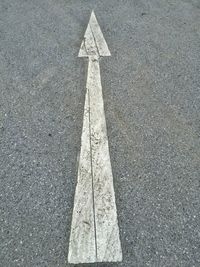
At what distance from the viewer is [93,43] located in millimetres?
4086

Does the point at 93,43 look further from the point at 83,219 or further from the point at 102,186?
the point at 83,219

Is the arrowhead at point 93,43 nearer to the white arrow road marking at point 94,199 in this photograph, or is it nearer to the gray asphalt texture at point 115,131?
the gray asphalt texture at point 115,131

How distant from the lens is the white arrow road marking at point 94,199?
6.72 feet

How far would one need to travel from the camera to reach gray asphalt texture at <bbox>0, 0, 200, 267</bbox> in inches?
84.1

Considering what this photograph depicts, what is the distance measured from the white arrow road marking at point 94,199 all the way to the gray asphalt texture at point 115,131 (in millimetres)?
62

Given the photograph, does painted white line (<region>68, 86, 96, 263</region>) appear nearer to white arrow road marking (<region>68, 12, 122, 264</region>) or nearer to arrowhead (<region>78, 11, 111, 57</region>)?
white arrow road marking (<region>68, 12, 122, 264</region>)

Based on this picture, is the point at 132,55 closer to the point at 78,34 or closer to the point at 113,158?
the point at 78,34

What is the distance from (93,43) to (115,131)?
1.78 m

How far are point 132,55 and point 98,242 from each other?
2658mm

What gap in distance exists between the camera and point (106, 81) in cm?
346

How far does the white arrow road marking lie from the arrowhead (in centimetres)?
82

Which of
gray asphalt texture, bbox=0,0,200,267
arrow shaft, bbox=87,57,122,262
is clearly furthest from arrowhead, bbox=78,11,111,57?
arrow shaft, bbox=87,57,122,262

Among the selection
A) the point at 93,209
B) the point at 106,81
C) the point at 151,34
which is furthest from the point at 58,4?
the point at 93,209

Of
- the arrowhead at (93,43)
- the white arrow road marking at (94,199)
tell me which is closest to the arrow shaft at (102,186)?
the white arrow road marking at (94,199)
